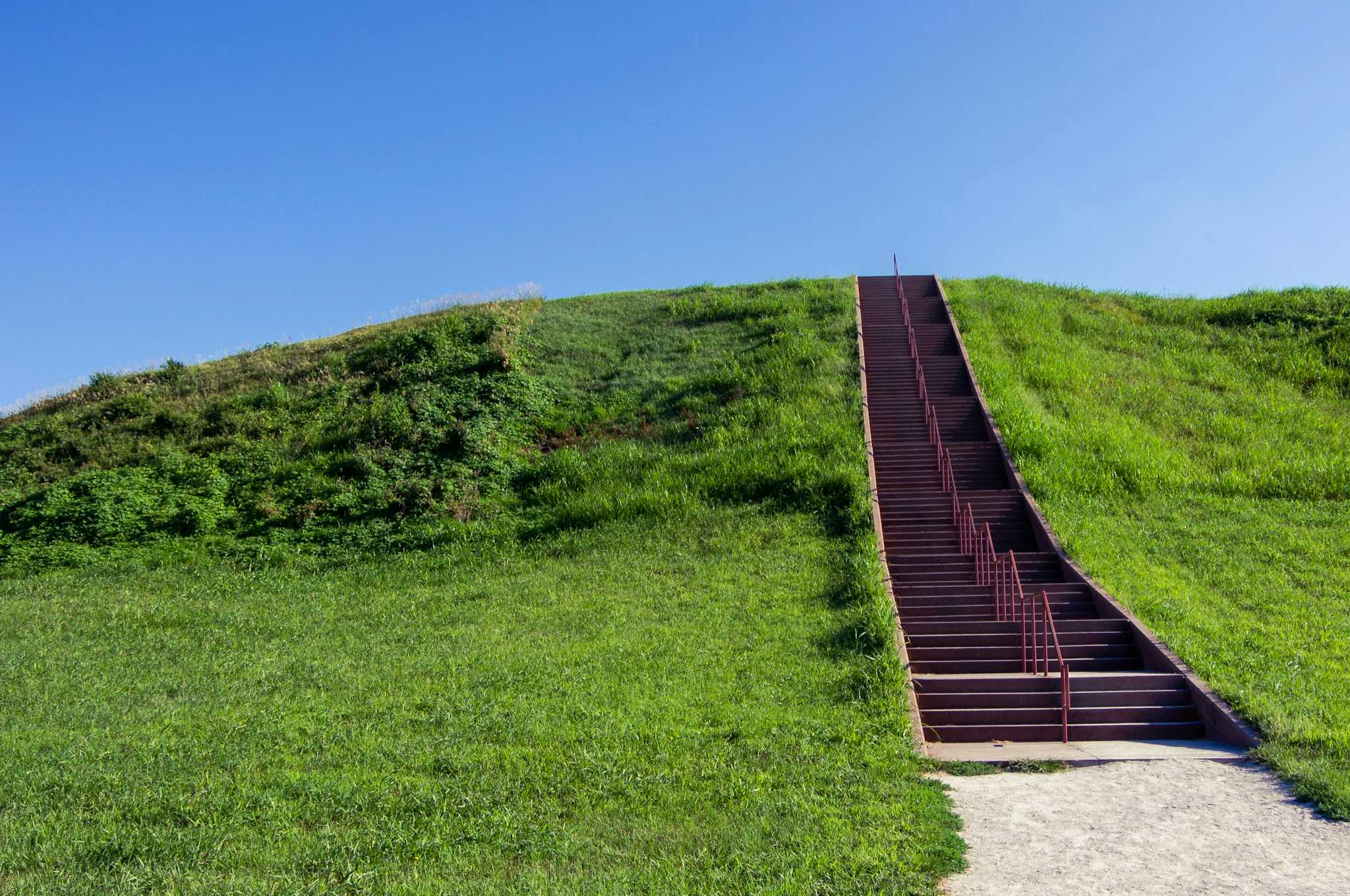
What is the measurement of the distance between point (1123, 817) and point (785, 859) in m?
3.03

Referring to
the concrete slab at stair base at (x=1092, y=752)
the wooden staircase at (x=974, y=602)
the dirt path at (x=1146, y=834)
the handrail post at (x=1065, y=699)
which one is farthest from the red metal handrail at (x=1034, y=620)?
the dirt path at (x=1146, y=834)

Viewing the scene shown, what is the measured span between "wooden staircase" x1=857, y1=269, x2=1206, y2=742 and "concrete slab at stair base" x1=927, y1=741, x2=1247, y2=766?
0.32 meters

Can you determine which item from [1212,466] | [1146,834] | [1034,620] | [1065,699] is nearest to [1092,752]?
[1065,699]

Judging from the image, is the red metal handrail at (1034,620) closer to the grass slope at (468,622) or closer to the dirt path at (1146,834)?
the dirt path at (1146,834)

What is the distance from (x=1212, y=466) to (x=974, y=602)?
8674 mm

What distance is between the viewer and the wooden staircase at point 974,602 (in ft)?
36.8

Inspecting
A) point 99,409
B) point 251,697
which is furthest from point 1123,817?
point 99,409

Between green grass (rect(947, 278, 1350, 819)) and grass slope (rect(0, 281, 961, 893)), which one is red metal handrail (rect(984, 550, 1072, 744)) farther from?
grass slope (rect(0, 281, 961, 893))

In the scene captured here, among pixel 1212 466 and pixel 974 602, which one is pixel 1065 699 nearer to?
pixel 974 602

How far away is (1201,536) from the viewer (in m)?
16.7

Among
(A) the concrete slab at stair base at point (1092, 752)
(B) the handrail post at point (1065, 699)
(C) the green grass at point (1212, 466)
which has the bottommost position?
(A) the concrete slab at stair base at point (1092, 752)

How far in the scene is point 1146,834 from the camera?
25.5 feet

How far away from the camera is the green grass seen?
11.5m

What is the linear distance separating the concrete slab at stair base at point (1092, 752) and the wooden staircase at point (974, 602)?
1.05ft
